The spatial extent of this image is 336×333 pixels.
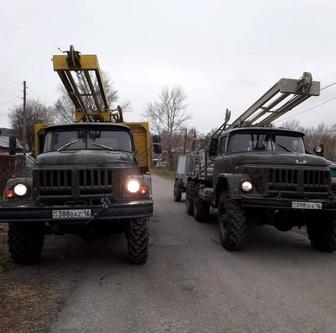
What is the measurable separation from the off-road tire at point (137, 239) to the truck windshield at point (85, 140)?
1737 mm

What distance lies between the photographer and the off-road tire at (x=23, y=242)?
22.1 feet

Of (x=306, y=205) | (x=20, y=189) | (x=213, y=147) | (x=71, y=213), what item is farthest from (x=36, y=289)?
(x=213, y=147)

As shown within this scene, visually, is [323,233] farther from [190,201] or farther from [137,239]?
[190,201]

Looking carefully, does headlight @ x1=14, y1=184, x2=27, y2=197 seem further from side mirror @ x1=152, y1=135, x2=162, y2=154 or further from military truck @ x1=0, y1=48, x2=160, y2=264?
side mirror @ x1=152, y1=135, x2=162, y2=154

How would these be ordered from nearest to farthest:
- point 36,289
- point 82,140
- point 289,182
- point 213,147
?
point 36,289
point 289,182
point 82,140
point 213,147

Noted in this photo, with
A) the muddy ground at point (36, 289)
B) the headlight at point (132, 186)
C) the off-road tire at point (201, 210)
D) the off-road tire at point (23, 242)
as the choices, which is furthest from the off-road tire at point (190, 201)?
the off-road tire at point (23, 242)

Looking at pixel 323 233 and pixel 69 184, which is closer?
pixel 69 184

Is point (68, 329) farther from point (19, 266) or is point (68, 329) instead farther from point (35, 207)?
point (19, 266)

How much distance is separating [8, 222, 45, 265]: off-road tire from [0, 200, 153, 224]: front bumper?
52cm

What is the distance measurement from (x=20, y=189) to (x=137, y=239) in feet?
6.24

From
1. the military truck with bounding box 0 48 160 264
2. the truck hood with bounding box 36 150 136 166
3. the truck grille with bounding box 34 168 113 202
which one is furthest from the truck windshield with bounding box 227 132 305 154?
the truck grille with bounding box 34 168 113 202

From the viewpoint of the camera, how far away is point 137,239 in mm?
6785

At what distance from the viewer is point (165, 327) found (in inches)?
176

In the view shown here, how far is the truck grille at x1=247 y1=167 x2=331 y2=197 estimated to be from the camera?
304 inches
